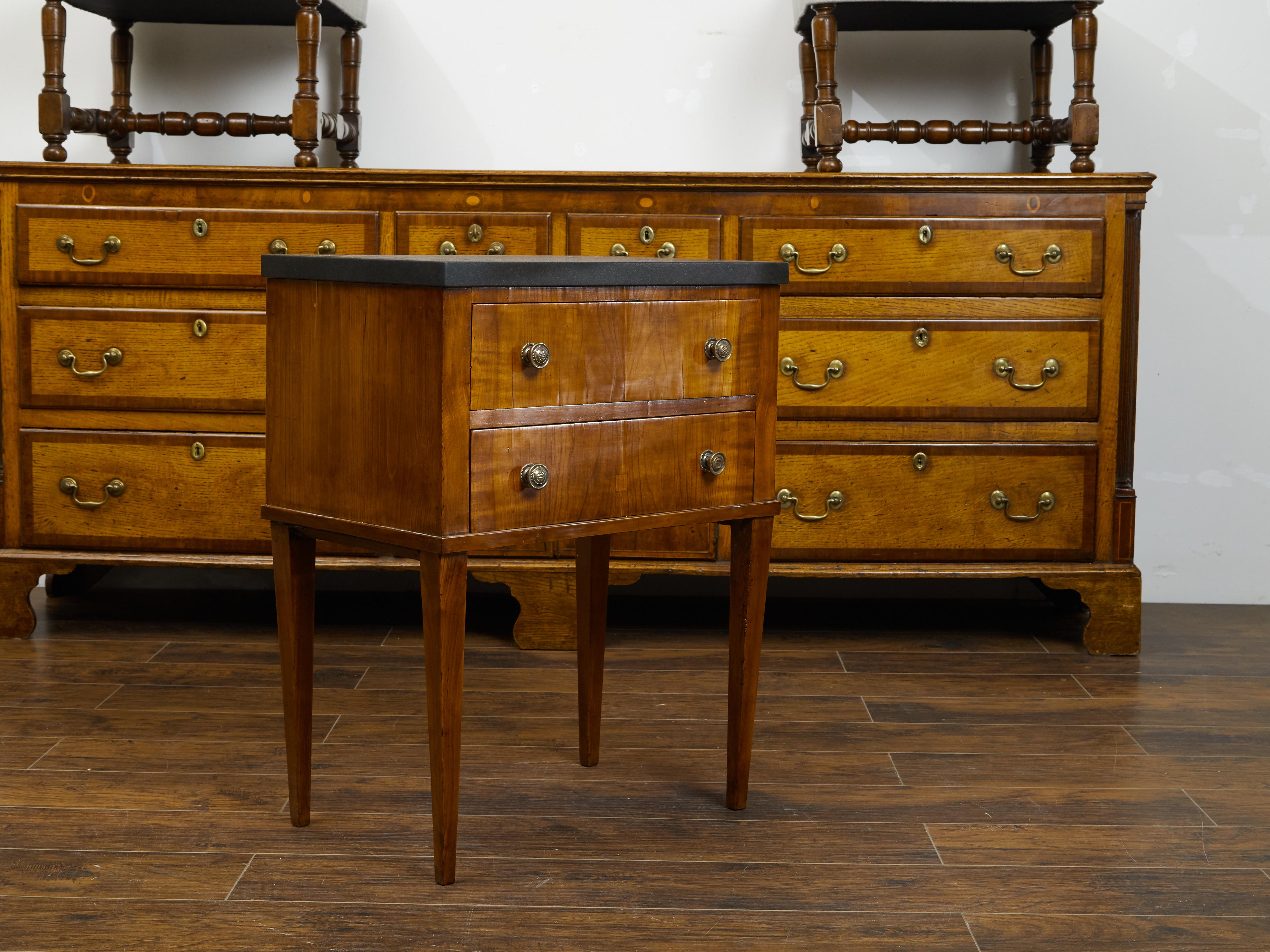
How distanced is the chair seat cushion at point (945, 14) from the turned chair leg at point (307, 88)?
41.6 inches

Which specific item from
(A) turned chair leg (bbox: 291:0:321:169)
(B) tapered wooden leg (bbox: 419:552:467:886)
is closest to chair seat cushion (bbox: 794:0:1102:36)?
(A) turned chair leg (bbox: 291:0:321:169)

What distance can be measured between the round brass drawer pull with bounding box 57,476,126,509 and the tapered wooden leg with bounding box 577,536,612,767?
1.19 meters

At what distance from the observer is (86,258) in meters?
2.68

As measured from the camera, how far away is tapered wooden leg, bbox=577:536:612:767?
2.04m

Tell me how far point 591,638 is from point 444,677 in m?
0.51

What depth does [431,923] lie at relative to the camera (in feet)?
5.04

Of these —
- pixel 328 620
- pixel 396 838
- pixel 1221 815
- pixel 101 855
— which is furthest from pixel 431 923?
pixel 328 620

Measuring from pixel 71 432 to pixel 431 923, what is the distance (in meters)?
1.63

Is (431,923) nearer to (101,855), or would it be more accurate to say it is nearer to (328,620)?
(101,855)

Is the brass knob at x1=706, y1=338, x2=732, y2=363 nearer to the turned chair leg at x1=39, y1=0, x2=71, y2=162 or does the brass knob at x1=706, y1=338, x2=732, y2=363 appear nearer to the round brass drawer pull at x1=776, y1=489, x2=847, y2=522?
the round brass drawer pull at x1=776, y1=489, x2=847, y2=522

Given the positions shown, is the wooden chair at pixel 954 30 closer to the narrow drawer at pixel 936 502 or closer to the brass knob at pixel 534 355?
the narrow drawer at pixel 936 502

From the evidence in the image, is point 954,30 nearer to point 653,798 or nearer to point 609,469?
point 609,469

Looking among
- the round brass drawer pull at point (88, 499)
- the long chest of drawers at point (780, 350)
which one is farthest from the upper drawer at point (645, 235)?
the round brass drawer pull at point (88, 499)

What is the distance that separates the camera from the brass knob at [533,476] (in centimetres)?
158
